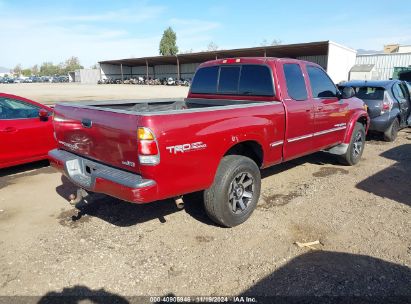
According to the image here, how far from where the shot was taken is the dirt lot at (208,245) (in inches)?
121

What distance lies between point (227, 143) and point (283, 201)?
172cm

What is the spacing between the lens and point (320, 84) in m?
5.65

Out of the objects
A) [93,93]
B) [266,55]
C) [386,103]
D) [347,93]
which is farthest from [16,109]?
[266,55]

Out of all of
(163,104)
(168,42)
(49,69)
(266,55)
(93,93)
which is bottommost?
(93,93)

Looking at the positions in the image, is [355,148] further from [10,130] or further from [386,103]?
[10,130]

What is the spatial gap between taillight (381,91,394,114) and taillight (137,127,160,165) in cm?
738

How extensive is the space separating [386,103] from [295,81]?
4834mm

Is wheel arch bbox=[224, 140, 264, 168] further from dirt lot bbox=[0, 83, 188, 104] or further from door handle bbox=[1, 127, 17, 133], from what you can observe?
dirt lot bbox=[0, 83, 188, 104]

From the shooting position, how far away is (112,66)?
2995 inches

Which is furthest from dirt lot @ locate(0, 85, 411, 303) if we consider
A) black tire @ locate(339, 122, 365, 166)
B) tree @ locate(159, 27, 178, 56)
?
tree @ locate(159, 27, 178, 56)

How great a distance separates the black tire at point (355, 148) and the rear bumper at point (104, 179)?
4.56 m

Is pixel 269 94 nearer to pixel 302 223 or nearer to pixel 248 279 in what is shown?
pixel 302 223

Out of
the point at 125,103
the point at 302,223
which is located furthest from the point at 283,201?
the point at 125,103

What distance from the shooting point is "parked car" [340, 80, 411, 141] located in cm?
862
